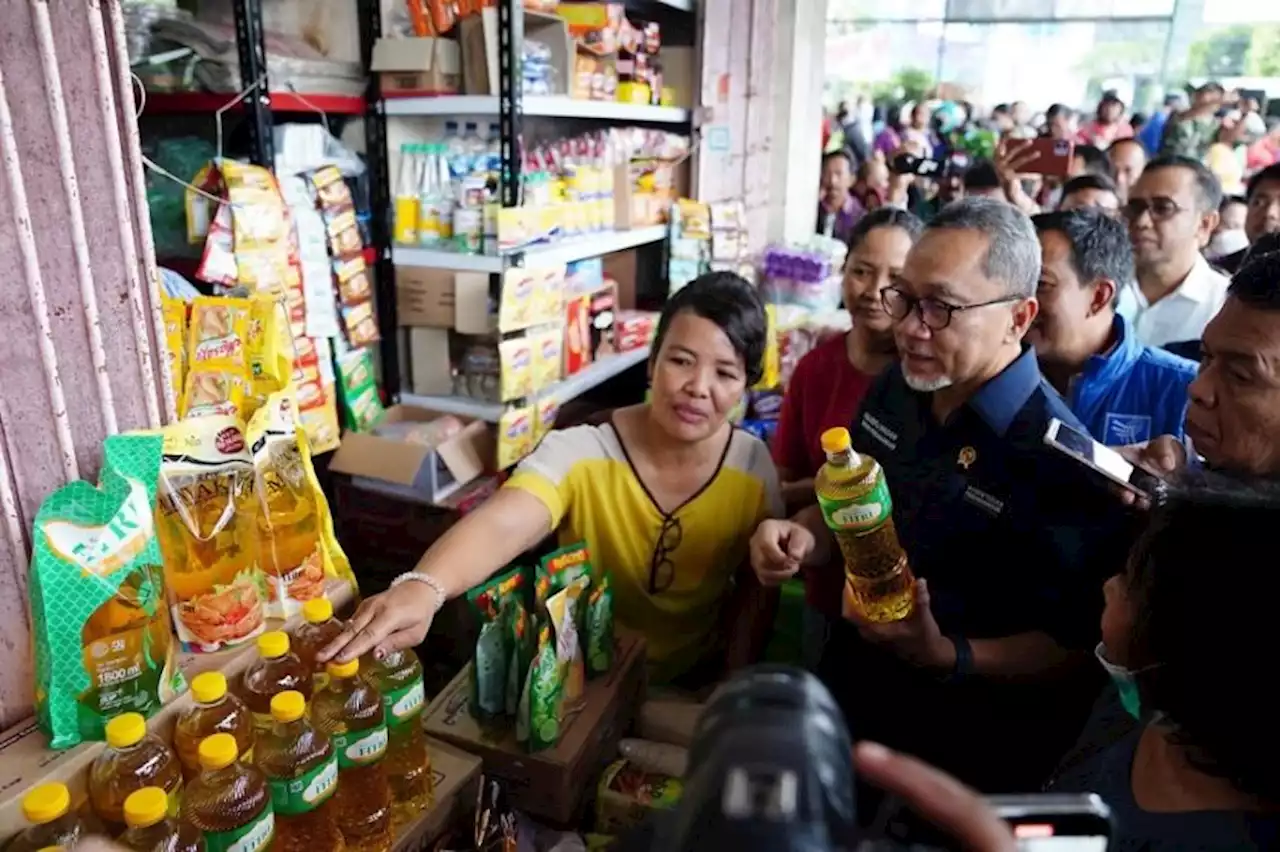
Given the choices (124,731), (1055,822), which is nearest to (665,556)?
(124,731)

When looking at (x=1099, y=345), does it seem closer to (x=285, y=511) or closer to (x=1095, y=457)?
(x=1095, y=457)

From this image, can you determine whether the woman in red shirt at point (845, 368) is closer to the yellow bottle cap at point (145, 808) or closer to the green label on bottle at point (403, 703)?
the green label on bottle at point (403, 703)

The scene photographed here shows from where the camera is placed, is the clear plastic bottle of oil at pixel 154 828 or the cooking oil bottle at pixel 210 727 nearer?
the clear plastic bottle of oil at pixel 154 828

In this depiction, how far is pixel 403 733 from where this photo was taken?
1.34m

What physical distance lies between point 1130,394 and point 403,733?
1725 mm

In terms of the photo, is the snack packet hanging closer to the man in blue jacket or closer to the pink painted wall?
the pink painted wall

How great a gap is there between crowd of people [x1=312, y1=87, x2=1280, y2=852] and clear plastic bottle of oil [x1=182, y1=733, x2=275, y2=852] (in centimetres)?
23

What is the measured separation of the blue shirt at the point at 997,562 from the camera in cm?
143

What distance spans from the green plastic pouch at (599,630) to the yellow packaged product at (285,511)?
464 mm

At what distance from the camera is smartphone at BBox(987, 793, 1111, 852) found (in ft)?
2.06

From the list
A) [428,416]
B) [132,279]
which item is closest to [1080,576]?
[132,279]

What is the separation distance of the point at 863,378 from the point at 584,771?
1231mm

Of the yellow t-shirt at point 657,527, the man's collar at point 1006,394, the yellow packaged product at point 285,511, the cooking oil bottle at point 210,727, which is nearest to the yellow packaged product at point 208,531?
the yellow packaged product at point 285,511

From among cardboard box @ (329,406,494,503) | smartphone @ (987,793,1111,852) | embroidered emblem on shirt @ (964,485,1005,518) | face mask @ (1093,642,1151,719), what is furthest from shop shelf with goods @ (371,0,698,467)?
smartphone @ (987,793,1111,852)
